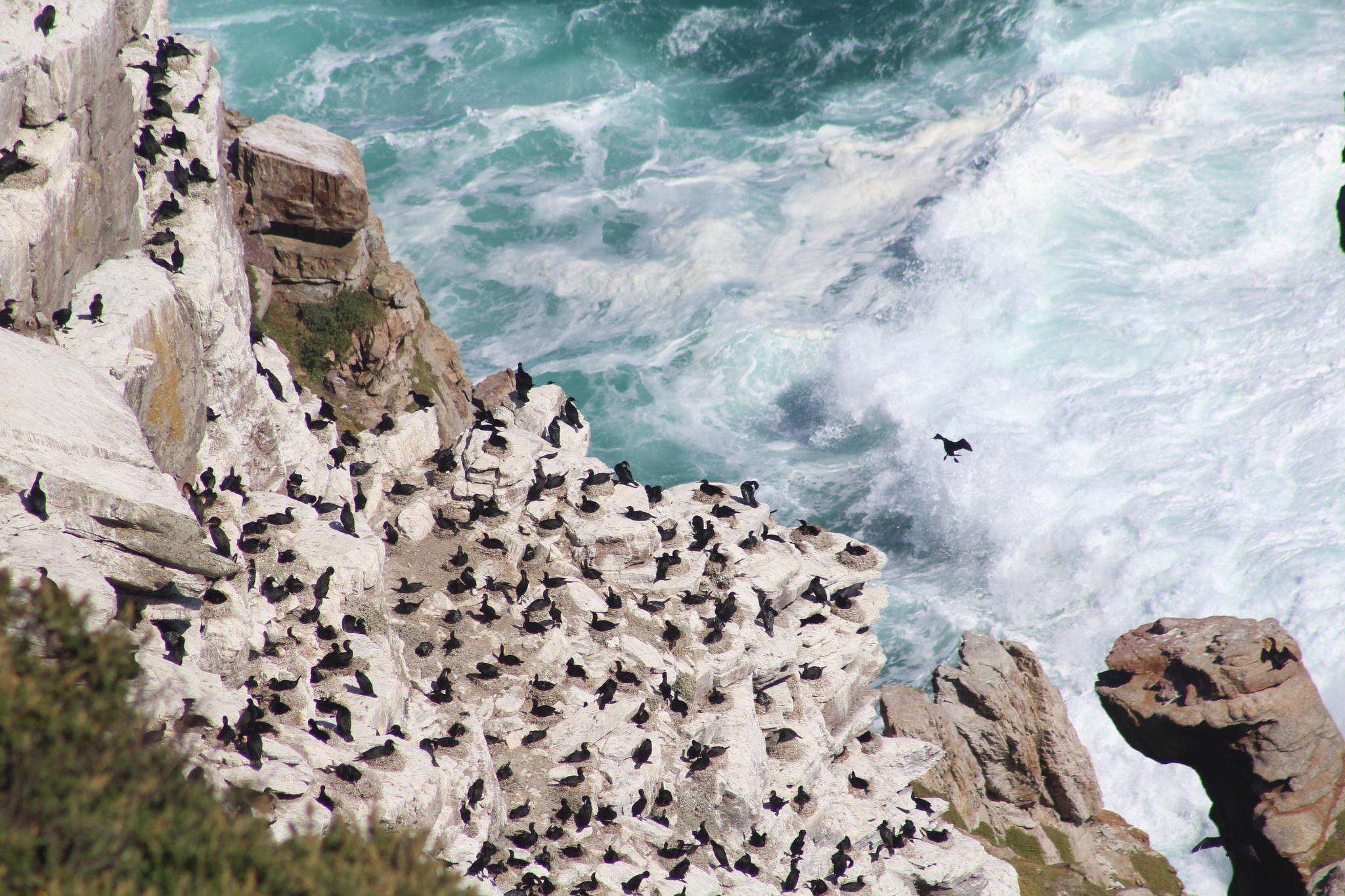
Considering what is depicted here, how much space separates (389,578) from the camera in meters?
25.2

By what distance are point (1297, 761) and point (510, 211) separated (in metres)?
54.6

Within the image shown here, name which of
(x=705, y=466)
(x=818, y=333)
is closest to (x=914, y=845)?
(x=705, y=466)

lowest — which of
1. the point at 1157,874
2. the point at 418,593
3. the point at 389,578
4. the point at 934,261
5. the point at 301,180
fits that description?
the point at 1157,874

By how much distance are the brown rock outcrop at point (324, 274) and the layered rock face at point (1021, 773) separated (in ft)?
67.8

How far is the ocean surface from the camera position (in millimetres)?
50688

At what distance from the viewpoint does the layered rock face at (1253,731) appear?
34.2m

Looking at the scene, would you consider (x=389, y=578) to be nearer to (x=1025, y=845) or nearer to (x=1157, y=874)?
(x=1025, y=845)

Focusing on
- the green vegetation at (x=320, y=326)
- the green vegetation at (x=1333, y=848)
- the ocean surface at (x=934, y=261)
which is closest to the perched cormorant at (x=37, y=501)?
the green vegetation at (x=320, y=326)

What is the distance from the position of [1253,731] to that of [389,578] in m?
28.7

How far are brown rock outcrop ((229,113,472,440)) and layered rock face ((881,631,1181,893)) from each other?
67.8 ft

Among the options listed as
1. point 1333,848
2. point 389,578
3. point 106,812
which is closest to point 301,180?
point 389,578

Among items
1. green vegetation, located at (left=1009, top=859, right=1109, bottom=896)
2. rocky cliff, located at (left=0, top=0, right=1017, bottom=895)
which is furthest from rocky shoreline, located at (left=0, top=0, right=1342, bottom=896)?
green vegetation, located at (left=1009, top=859, right=1109, bottom=896)

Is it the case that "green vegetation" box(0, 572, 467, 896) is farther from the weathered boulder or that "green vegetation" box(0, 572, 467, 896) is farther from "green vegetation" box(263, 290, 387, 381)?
the weathered boulder

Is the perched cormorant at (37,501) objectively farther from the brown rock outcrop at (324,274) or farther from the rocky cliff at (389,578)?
the brown rock outcrop at (324,274)
